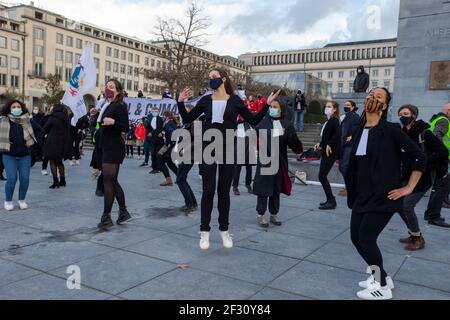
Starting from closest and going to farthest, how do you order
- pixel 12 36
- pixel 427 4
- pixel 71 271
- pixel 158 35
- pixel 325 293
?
pixel 325 293
pixel 71 271
pixel 427 4
pixel 158 35
pixel 12 36

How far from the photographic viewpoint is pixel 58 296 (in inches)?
138

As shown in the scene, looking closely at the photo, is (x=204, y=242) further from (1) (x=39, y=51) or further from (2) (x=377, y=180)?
(1) (x=39, y=51)

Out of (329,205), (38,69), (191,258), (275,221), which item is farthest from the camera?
(38,69)

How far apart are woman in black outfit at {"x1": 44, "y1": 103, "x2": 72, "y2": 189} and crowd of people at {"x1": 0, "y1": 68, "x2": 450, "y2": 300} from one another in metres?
0.02

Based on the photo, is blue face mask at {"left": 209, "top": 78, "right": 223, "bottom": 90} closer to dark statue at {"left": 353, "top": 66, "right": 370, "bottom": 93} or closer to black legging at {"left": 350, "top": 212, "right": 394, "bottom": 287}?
black legging at {"left": 350, "top": 212, "right": 394, "bottom": 287}

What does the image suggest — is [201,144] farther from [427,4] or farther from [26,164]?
[427,4]

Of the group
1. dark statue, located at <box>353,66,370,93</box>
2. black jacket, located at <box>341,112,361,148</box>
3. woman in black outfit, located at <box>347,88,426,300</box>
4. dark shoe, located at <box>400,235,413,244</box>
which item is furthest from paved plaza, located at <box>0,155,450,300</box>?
dark statue, located at <box>353,66,370,93</box>

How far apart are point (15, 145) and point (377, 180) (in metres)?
5.65

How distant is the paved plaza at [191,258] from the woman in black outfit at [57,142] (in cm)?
162

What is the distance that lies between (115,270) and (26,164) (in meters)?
3.72

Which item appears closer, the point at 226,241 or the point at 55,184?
the point at 226,241

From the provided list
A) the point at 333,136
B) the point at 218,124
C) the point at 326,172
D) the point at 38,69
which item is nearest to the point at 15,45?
the point at 38,69

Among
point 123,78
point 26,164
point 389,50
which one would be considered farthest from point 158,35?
point 389,50

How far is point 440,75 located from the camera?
12.8m
